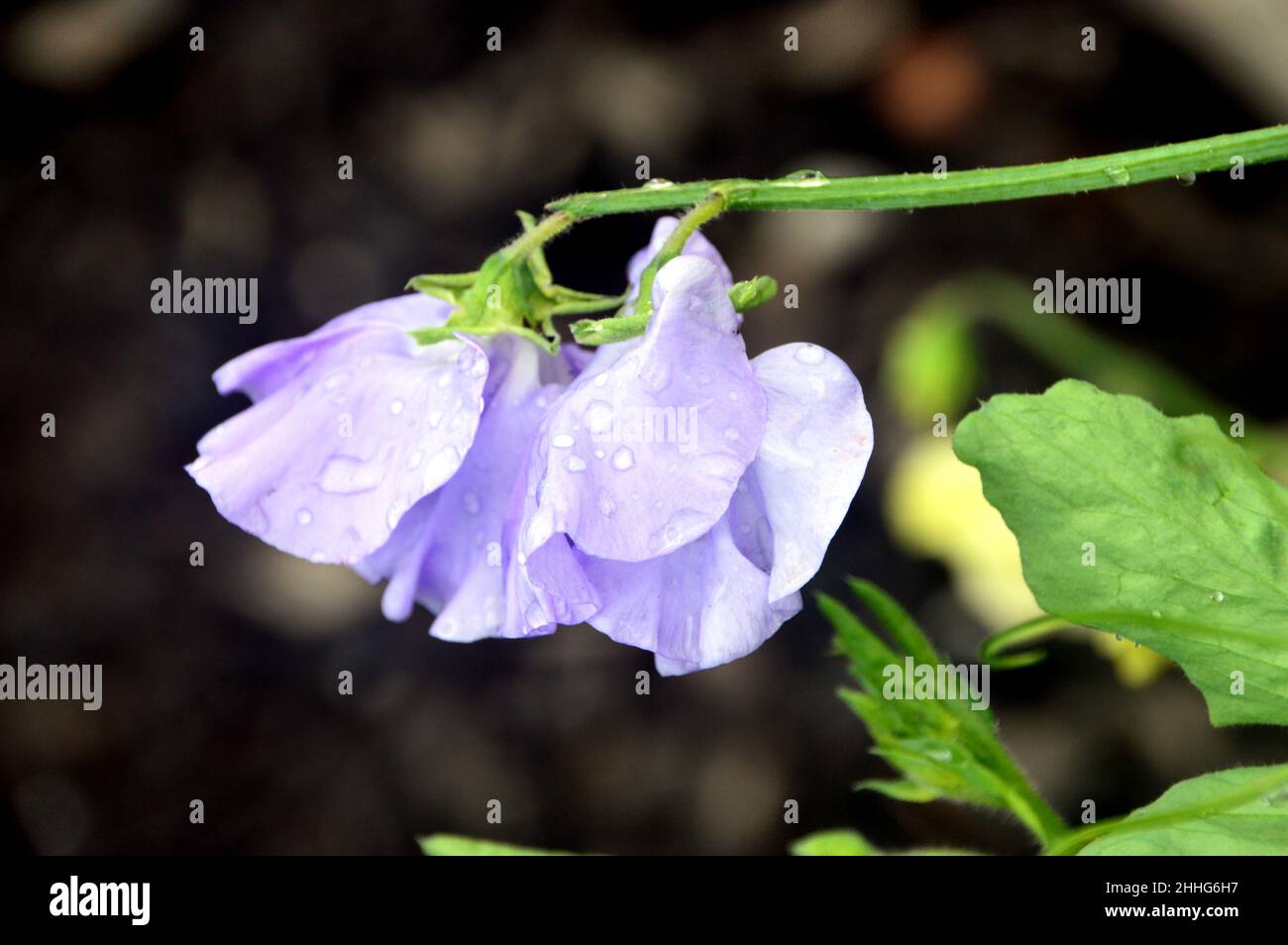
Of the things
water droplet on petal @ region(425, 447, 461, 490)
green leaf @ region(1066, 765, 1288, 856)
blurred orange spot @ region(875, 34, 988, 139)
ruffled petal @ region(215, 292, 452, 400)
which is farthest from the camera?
blurred orange spot @ region(875, 34, 988, 139)

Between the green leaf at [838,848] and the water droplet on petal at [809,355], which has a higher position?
the water droplet on petal at [809,355]

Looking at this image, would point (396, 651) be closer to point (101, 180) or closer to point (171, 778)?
point (171, 778)

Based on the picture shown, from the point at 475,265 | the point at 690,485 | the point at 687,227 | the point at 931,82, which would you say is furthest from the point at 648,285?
the point at 931,82

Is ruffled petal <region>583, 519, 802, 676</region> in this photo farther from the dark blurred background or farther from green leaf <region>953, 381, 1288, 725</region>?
the dark blurred background

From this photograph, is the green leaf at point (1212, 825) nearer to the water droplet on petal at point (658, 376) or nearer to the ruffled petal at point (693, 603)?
the ruffled petal at point (693, 603)

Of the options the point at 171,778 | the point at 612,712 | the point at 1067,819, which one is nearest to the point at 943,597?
the point at 1067,819

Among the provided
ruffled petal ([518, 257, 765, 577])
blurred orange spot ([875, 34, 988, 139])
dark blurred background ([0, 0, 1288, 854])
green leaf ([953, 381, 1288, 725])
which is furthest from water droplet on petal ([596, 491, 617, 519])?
blurred orange spot ([875, 34, 988, 139])

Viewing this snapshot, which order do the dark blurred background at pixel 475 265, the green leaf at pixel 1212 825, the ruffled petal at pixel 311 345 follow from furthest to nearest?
the dark blurred background at pixel 475 265
the ruffled petal at pixel 311 345
the green leaf at pixel 1212 825

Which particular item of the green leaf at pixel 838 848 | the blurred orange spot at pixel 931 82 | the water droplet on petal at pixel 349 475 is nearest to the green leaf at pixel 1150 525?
the green leaf at pixel 838 848
